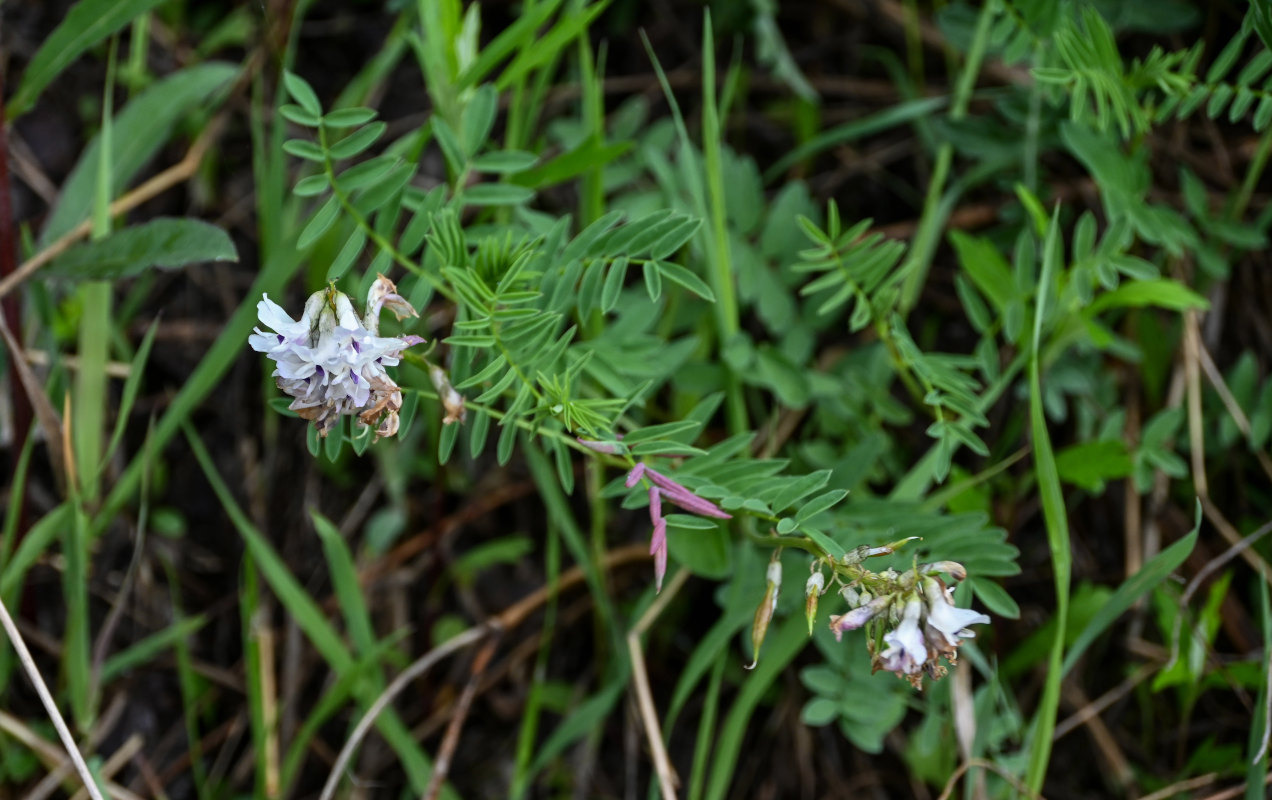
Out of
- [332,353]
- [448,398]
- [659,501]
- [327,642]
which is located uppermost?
[332,353]

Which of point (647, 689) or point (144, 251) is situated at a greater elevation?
point (144, 251)

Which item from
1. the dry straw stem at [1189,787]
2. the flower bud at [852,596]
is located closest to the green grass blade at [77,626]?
the flower bud at [852,596]

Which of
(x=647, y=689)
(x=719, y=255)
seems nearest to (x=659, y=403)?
(x=719, y=255)

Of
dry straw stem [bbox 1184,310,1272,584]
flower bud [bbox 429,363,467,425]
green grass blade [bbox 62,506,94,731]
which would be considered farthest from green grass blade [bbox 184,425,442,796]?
dry straw stem [bbox 1184,310,1272,584]

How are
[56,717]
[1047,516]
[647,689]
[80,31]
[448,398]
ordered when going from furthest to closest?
[647,689]
[80,31]
[1047,516]
[56,717]
[448,398]

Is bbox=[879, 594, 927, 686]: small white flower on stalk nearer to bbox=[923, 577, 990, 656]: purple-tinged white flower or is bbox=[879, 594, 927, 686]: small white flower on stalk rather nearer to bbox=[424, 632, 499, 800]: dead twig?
bbox=[923, 577, 990, 656]: purple-tinged white flower

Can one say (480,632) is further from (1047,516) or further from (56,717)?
(1047,516)
